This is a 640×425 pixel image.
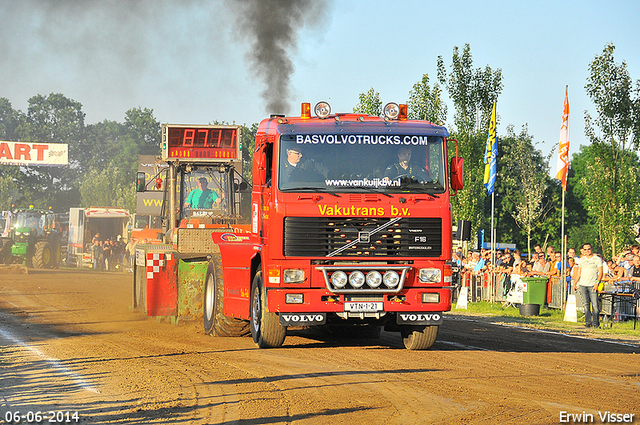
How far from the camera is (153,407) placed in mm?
7816

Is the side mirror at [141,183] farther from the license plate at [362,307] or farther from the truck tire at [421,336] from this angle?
Result: the license plate at [362,307]

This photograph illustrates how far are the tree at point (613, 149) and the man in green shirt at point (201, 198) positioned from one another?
1703cm

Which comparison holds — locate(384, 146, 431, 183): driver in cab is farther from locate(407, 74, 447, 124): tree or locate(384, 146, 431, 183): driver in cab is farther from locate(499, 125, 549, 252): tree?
locate(499, 125, 549, 252): tree

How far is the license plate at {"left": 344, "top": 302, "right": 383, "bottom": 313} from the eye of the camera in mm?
11477

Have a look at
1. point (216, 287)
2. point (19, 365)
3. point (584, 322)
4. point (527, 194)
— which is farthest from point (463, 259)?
point (527, 194)

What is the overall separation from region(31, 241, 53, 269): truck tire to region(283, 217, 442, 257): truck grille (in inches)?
1139

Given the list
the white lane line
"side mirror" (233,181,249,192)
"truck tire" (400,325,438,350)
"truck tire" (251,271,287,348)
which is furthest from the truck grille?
"side mirror" (233,181,249,192)

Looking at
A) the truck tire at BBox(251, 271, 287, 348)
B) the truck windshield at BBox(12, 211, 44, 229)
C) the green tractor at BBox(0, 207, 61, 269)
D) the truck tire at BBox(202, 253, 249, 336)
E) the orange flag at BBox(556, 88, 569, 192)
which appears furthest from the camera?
the truck windshield at BBox(12, 211, 44, 229)

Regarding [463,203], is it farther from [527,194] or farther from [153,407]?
[153,407]

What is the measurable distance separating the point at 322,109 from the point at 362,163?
1.24 meters

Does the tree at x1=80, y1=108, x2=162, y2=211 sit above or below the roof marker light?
above

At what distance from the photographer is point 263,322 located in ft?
39.4

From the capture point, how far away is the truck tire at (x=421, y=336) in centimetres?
1234

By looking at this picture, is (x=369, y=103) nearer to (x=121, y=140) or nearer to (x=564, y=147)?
(x=564, y=147)
